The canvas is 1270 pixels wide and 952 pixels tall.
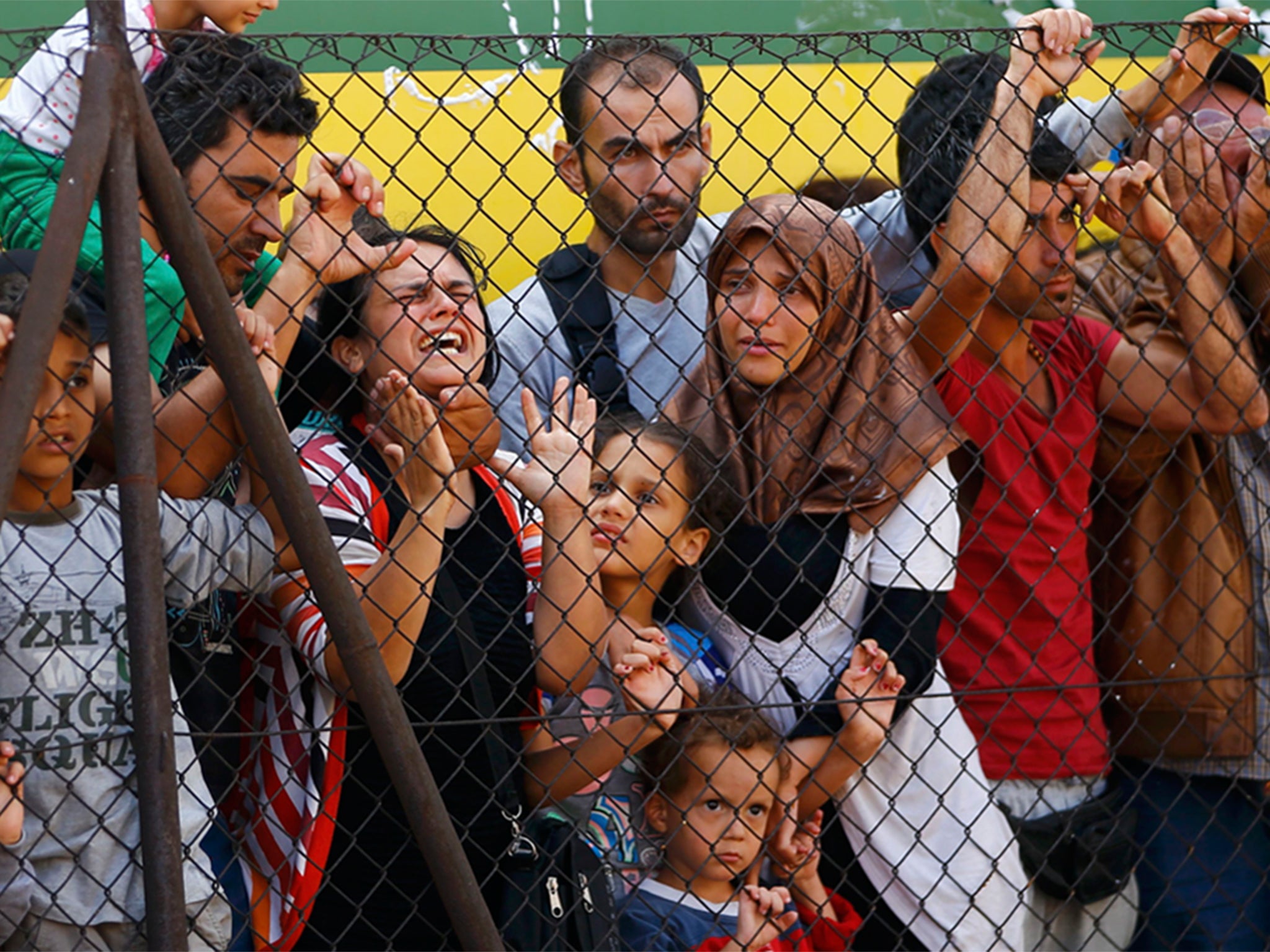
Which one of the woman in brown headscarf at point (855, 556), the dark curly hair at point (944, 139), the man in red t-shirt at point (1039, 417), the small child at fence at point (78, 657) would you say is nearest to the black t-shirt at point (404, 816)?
the small child at fence at point (78, 657)

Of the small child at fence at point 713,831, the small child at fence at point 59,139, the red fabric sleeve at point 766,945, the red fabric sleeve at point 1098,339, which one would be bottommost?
the red fabric sleeve at point 766,945

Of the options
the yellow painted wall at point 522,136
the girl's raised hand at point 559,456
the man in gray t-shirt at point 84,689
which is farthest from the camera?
the yellow painted wall at point 522,136

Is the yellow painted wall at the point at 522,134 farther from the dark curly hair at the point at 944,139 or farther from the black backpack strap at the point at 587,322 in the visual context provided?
the black backpack strap at the point at 587,322

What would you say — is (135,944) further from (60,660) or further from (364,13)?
(364,13)

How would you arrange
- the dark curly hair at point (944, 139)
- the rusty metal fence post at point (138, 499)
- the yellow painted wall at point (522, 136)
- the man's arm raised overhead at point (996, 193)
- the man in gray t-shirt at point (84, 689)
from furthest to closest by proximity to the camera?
the yellow painted wall at point (522, 136) → the dark curly hair at point (944, 139) → the man's arm raised overhead at point (996, 193) → the man in gray t-shirt at point (84, 689) → the rusty metal fence post at point (138, 499)

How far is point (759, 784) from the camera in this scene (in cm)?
252

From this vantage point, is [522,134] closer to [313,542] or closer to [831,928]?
[313,542]

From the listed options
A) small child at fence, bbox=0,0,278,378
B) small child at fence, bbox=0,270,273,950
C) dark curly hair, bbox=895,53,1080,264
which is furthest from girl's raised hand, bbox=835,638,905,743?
small child at fence, bbox=0,0,278,378

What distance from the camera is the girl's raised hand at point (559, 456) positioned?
2.34m

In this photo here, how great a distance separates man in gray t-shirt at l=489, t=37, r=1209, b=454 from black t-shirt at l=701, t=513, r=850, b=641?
12.7 inches

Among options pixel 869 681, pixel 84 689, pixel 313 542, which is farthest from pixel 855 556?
pixel 84 689

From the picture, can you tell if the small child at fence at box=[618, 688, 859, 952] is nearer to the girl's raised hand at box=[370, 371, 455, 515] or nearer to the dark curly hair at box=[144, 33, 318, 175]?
the girl's raised hand at box=[370, 371, 455, 515]

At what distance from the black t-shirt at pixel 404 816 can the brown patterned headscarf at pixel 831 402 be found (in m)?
0.55

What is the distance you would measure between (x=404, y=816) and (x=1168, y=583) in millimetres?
1604
